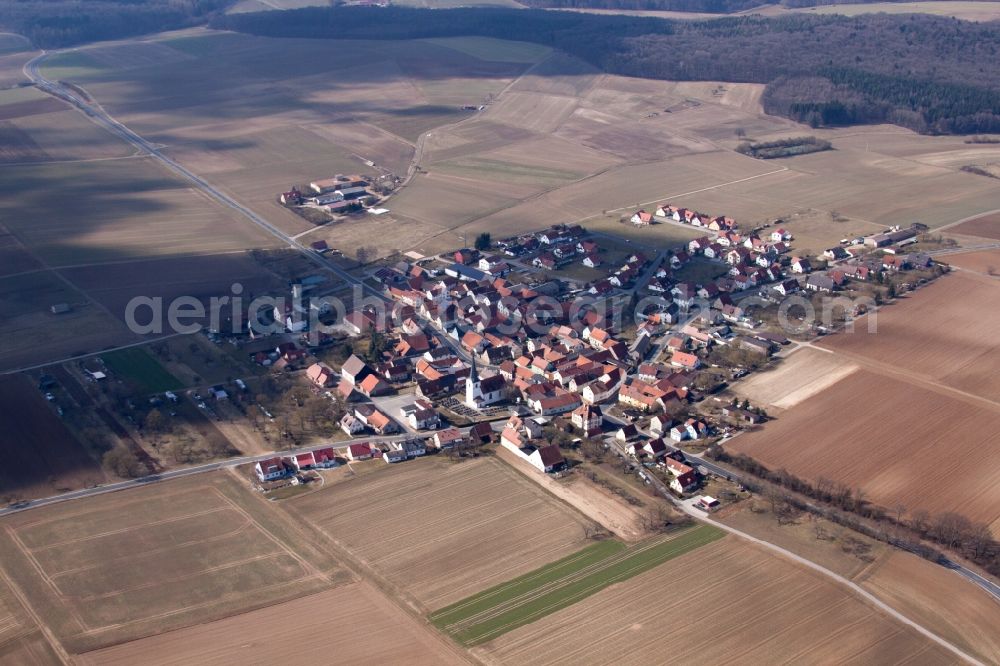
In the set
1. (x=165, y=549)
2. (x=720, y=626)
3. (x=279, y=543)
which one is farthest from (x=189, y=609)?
(x=720, y=626)

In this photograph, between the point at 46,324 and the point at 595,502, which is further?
the point at 46,324

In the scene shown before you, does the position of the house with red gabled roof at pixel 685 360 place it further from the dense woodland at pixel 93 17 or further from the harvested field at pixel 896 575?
the dense woodland at pixel 93 17

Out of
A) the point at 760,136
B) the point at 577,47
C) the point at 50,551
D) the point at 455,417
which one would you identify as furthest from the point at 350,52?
the point at 50,551

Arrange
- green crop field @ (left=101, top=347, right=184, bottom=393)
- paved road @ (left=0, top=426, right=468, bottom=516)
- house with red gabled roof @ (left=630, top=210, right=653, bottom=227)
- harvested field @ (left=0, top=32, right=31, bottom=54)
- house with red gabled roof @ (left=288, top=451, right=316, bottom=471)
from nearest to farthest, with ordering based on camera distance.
A: paved road @ (left=0, top=426, right=468, bottom=516) → house with red gabled roof @ (left=288, top=451, right=316, bottom=471) → green crop field @ (left=101, top=347, right=184, bottom=393) → house with red gabled roof @ (left=630, top=210, right=653, bottom=227) → harvested field @ (left=0, top=32, right=31, bottom=54)

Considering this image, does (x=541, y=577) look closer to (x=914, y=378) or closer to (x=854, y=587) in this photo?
(x=854, y=587)

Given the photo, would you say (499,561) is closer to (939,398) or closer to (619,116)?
(939,398)

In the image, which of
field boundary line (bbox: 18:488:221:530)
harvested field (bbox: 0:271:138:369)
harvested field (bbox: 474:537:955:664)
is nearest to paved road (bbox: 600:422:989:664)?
→ harvested field (bbox: 474:537:955:664)

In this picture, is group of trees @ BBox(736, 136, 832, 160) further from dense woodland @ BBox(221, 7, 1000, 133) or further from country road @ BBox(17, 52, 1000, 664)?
dense woodland @ BBox(221, 7, 1000, 133)
